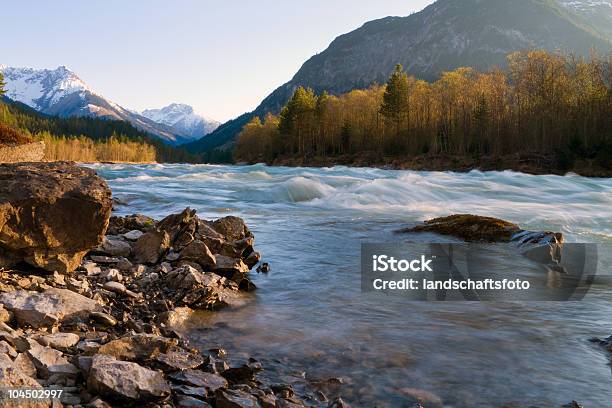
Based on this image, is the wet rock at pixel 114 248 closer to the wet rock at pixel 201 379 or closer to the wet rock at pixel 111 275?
the wet rock at pixel 111 275

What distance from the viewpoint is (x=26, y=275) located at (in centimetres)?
626

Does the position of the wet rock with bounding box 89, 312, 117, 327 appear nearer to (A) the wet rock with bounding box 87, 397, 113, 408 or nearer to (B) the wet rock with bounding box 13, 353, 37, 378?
(B) the wet rock with bounding box 13, 353, 37, 378

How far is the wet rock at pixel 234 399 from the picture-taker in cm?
402

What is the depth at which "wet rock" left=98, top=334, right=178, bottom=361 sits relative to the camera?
448cm

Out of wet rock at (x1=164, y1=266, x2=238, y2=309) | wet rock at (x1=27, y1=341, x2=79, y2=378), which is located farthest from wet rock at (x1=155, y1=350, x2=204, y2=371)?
wet rock at (x1=164, y1=266, x2=238, y2=309)

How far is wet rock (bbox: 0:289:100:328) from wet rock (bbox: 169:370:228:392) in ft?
5.62

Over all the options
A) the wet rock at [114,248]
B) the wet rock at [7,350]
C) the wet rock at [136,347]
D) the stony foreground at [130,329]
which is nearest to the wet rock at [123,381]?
the stony foreground at [130,329]

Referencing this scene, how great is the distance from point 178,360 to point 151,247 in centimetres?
426

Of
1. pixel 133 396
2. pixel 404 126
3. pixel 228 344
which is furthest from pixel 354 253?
pixel 404 126

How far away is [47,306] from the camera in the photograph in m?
5.24

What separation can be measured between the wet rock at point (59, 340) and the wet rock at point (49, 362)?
246mm

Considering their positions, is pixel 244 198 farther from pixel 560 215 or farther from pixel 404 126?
pixel 404 126

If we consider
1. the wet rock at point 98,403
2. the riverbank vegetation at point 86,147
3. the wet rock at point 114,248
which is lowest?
the wet rock at point 98,403

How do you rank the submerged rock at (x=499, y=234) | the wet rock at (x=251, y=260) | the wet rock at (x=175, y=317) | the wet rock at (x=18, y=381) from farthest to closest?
1. the submerged rock at (x=499, y=234)
2. the wet rock at (x=251, y=260)
3. the wet rock at (x=175, y=317)
4. the wet rock at (x=18, y=381)
